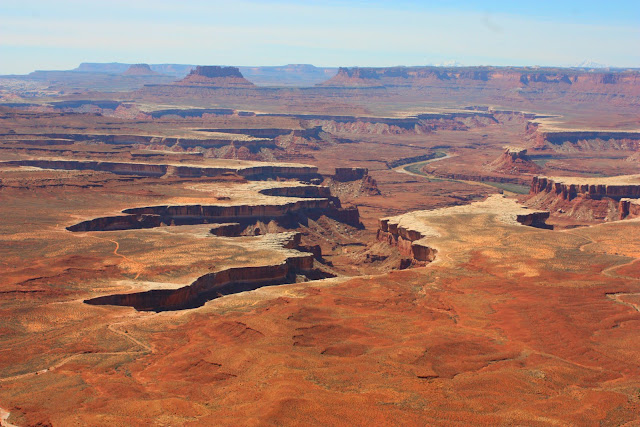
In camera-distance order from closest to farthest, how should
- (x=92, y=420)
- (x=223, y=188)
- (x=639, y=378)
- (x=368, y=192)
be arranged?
1. (x=92, y=420)
2. (x=639, y=378)
3. (x=223, y=188)
4. (x=368, y=192)

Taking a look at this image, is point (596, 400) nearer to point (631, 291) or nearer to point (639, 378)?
point (639, 378)

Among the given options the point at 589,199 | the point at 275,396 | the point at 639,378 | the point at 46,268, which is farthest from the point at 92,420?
the point at 589,199

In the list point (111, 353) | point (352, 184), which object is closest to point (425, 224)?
point (111, 353)

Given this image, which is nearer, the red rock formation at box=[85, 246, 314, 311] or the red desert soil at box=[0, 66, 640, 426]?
the red desert soil at box=[0, 66, 640, 426]

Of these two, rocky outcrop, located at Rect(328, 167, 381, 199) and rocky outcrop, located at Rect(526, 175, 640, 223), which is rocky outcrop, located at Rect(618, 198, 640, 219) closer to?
rocky outcrop, located at Rect(526, 175, 640, 223)

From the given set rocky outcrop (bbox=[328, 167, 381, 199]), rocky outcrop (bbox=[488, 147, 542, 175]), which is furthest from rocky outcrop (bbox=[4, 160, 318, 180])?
rocky outcrop (bbox=[488, 147, 542, 175])

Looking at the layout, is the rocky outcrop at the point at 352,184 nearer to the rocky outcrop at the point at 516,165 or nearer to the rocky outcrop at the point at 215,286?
the rocky outcrop at the point at 516,165

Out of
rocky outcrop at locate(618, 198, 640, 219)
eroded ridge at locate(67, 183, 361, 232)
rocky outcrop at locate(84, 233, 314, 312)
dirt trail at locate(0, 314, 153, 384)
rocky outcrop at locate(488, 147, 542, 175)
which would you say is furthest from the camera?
rocky outcrop at locate(488, 147, 542, 175)

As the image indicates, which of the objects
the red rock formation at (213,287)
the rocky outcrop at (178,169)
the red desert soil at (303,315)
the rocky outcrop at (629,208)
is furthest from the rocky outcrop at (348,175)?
the red rock formation at (213,287)
